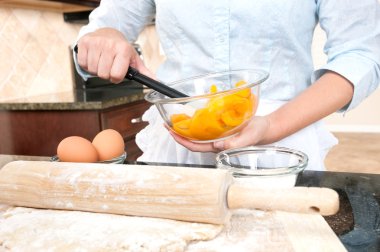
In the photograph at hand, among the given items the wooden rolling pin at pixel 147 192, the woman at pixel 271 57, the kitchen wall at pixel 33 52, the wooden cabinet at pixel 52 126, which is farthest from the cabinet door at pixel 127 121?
the wooden rolling pin at pixel 147 192

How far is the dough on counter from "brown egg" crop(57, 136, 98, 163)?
154 millimetres

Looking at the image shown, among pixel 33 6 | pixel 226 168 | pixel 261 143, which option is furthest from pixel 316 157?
pixel 33 6

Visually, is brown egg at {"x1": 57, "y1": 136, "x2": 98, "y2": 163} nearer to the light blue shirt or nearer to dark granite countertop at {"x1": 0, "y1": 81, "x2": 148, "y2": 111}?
the light blue shirt

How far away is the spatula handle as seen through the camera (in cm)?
46

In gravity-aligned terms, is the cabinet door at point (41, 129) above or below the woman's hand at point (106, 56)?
below

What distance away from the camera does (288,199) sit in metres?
0.48

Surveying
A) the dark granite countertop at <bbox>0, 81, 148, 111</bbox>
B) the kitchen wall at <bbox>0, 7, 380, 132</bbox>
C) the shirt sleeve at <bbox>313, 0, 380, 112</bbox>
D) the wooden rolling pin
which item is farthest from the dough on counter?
the kitchen wall at <bbox>0, 7, 380, 132</bbox>

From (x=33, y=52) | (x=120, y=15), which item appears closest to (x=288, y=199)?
(x=120, y=15)

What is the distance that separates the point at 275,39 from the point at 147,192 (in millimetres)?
432

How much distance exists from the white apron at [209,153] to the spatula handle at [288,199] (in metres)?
0.29

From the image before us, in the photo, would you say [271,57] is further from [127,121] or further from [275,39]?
[127,121]

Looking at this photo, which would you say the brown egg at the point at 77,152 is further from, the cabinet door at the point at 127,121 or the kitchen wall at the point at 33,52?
the kitchen wall at the point at 33,52

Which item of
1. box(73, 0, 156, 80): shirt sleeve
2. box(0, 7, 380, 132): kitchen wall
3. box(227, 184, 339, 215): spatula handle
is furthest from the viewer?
box(0, 7, 380, 132): kitchen wall

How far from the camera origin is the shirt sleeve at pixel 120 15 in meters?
0.97
